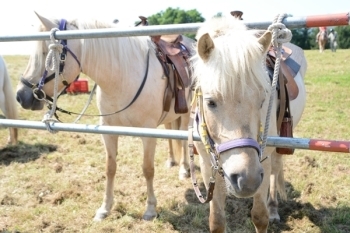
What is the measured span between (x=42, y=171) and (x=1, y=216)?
1.19 meters

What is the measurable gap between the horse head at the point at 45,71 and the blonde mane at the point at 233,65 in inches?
62.8

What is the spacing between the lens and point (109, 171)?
11.9 ft

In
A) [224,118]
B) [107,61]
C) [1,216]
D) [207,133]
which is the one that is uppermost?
[107,61]

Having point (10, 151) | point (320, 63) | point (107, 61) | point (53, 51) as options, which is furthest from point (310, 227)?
point (320, 63)

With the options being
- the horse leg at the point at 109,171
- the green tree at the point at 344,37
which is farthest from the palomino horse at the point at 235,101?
the green tree at the point at 344,37

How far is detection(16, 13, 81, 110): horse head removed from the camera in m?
2.85

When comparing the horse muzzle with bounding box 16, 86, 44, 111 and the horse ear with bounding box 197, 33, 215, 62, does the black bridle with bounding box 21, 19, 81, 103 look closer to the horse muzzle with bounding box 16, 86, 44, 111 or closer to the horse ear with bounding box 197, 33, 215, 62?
the horse muzzle with bounding box 16, 86, 44, 111

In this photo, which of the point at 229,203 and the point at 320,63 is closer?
the point at 229,203

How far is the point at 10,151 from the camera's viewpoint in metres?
5.50

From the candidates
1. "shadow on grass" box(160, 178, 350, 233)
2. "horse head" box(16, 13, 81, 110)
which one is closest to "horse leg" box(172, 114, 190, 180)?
"shadow on grass" box(160, 178, 350, 233)

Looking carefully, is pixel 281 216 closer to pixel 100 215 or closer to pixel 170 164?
pixel 100 215

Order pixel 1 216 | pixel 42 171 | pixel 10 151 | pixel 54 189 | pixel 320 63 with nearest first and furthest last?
pixel 1 216, pixel 54 189, pixel 42 171, pixel 10 151, pixel 320 63

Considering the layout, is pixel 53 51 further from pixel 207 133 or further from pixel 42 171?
pixel 42 171

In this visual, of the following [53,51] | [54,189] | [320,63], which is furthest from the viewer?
[320,63]
